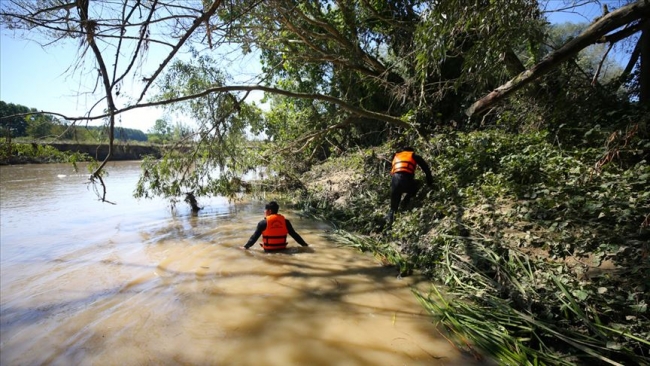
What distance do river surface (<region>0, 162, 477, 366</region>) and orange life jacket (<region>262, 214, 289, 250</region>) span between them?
21cm

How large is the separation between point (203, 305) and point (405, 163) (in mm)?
4346

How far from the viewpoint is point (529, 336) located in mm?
3014

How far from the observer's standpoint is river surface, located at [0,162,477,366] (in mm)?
3045

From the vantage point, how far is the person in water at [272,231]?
18.9ft

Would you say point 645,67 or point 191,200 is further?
point 191,200

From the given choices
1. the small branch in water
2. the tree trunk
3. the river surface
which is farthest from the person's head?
the tree trunk

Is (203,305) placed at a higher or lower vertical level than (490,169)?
lower

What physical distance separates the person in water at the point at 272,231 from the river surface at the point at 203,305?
210 millimetres

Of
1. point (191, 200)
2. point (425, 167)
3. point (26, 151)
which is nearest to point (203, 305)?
point (26, 151)

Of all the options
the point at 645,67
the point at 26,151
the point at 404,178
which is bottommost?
the point at 26,151

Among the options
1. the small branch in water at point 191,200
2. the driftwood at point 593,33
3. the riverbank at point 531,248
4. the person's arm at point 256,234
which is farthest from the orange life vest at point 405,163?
the small branch in water at point 191,200

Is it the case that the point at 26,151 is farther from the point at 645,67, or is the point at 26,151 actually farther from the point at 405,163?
the point at 645,67

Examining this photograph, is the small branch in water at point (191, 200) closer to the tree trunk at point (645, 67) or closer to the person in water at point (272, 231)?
the person in water at point (272, 231)

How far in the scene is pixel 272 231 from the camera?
5.82m
